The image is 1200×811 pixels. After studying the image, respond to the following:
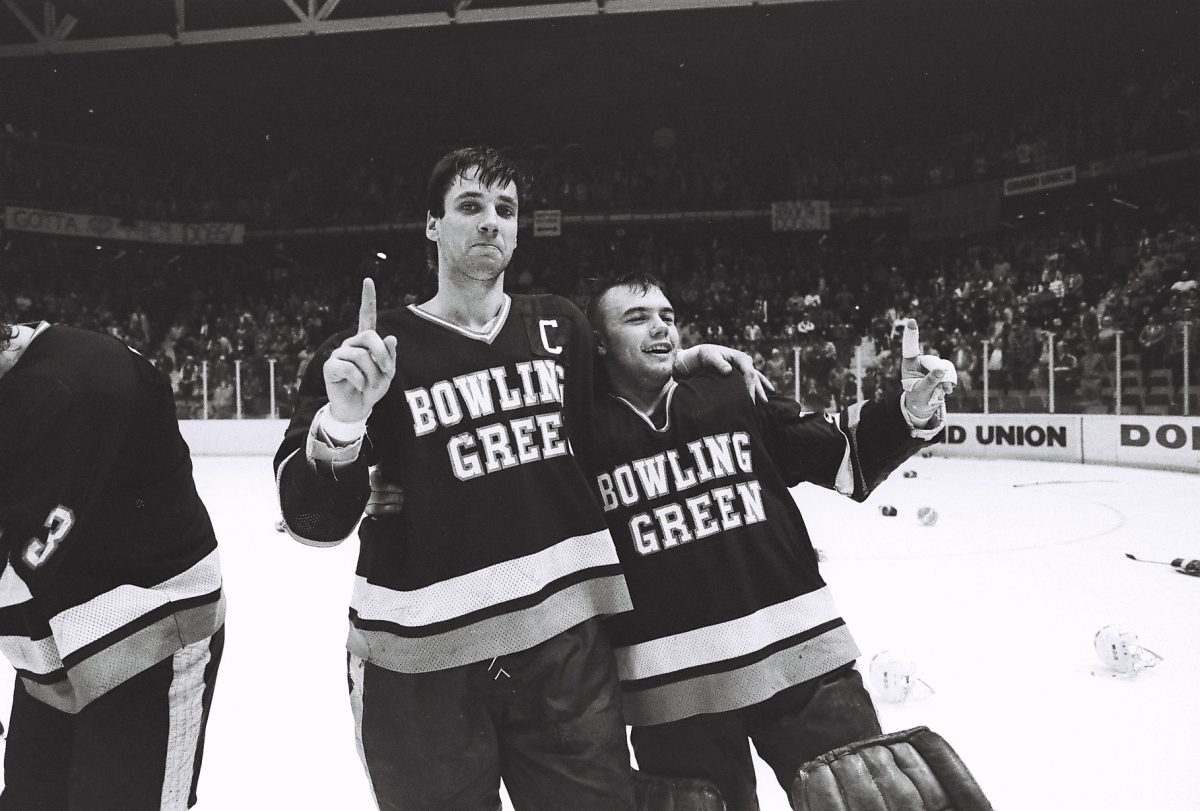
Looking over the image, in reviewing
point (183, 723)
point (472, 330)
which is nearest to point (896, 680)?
point (472, 330)

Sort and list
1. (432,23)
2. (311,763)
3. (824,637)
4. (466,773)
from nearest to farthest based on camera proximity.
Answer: (466,773)
(824,637)
(311,763)
(432,23)

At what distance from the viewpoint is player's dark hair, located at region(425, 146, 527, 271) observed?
1.83 meters

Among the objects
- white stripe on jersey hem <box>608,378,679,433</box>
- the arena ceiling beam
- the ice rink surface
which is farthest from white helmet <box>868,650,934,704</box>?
the arena ceiling beam

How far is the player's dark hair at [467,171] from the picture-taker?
183 cm

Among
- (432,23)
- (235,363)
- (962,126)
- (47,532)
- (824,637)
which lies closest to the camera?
(47,532)

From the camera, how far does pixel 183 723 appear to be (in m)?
1.63

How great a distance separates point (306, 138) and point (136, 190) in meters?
4.19

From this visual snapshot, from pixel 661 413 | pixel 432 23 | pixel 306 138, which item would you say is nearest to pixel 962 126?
pixel 432 23

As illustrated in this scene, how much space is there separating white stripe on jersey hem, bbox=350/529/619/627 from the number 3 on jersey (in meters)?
0.53

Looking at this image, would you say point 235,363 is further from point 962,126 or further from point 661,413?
point 962,126

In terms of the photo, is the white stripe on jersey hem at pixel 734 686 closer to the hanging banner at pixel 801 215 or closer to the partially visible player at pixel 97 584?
the partially visible player at pixel 97 584

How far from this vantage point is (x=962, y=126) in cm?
2012

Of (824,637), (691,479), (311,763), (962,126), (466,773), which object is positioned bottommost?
(311,763)

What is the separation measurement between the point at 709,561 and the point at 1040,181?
18863mm
